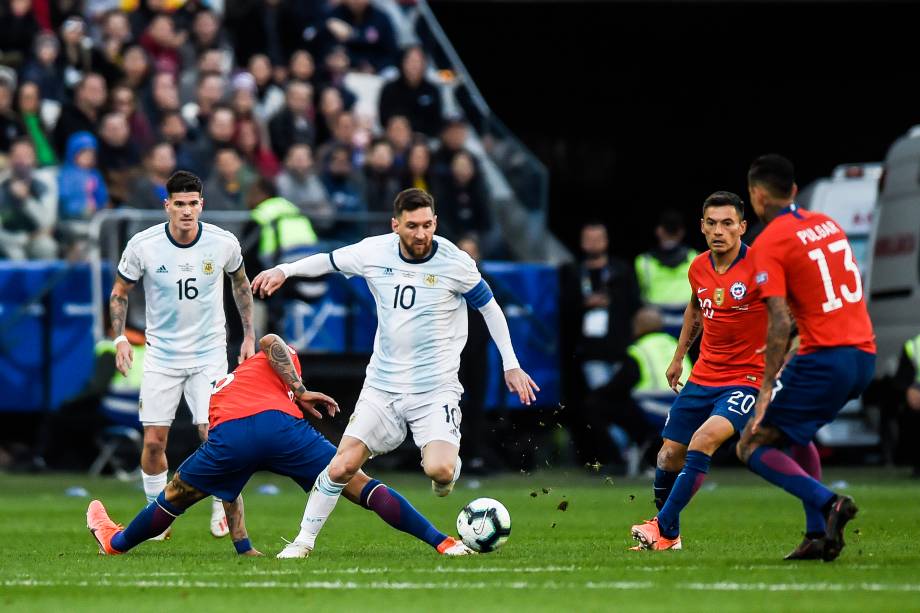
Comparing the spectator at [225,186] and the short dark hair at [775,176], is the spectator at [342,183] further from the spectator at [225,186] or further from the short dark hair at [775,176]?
the short dark hair at [775,176]

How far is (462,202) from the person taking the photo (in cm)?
2033

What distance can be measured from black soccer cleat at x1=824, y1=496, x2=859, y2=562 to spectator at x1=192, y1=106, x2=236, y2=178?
37.2 feet

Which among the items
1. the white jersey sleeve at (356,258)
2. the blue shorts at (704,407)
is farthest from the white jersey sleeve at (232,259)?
the blue shorts at (704,407)

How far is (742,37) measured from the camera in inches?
1074

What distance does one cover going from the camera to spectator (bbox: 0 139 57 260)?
19.1 m

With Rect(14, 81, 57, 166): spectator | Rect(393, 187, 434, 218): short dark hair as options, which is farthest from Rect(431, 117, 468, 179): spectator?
Rect(393, 187, 434, 218): short dark hair

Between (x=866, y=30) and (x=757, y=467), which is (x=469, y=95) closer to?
(x=866, y=30)

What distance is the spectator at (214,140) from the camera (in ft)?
65.1

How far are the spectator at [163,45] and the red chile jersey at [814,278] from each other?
12604 millimetres

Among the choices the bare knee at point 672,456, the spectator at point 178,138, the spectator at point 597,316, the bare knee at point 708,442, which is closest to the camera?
the bare knee at point 708,442

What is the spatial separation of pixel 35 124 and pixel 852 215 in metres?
9.00

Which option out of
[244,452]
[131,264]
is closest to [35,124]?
[131,264]

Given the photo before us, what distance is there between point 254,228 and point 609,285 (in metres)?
3.79

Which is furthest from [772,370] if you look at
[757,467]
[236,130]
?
[236,130]
